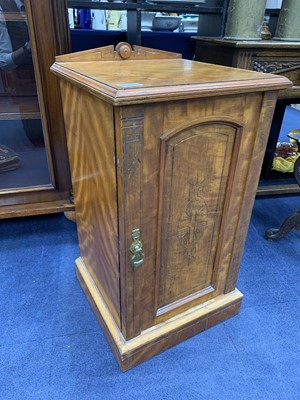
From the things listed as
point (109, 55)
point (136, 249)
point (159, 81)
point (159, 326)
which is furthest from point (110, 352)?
point (109, 55)

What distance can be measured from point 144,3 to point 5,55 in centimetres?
64

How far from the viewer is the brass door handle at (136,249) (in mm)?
827

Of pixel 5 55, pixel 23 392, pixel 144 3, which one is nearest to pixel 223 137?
pixel 144 3

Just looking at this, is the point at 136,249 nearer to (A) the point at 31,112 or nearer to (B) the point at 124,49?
(B) the point at 124,49

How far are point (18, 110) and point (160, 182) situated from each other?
982 millimetres

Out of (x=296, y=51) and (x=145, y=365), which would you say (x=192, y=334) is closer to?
(x=145, y=365)

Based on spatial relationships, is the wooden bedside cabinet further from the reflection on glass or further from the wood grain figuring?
the reflection on glass

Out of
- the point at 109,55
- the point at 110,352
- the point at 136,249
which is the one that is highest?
the point at 109,55

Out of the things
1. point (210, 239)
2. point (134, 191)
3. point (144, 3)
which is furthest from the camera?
point (144, 3)

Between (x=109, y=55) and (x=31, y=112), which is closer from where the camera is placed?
(x=109, y=55)

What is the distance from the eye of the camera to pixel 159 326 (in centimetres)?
107

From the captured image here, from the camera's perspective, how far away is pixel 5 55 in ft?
4.55

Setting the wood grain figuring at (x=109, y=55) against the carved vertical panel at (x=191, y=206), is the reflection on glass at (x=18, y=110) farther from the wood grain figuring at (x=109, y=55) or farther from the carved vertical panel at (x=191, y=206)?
the carved vertical panel at (x=191, y=206)

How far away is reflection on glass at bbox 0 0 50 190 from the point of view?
1257 mm
